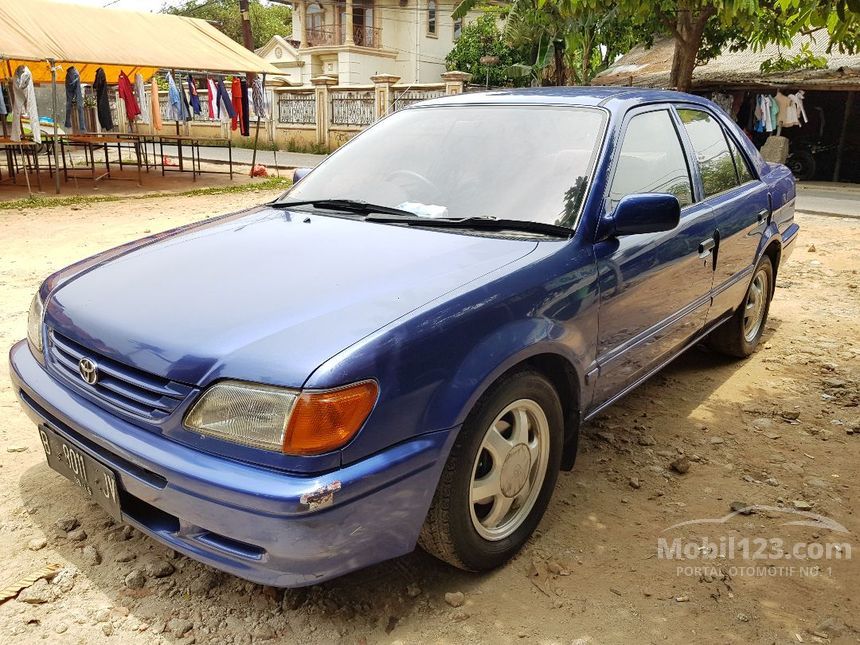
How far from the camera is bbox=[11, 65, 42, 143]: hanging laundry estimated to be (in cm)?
1198

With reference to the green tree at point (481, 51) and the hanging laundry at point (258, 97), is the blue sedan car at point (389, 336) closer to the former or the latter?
the hanging laundry at point (258, 97)

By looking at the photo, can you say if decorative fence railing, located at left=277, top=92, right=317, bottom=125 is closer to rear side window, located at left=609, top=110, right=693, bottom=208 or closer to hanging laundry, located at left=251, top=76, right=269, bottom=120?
hanging laundry, located at left=251, top=76, right=269, bottom=120

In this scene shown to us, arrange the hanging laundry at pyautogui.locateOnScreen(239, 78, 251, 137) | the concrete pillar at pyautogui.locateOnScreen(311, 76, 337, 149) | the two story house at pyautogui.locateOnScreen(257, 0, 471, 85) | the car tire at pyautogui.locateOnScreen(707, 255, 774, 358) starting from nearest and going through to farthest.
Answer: the car tire at pyautogui.locateOnScreen(707, 255, 774, 358), the hanging laundry at pyautogui.locateOnScreen(239, 78, 251, 137), the concrete pillar at pyautogui.locateOnScreen(311, 76, 337, 149), the two story house at pyautogui.locateOnScreen(257, 0, 471, 85)

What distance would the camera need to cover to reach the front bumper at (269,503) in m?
1.84

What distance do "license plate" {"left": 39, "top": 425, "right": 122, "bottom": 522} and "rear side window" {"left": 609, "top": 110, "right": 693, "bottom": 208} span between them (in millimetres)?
2156

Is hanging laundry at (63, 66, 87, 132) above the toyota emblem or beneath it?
above

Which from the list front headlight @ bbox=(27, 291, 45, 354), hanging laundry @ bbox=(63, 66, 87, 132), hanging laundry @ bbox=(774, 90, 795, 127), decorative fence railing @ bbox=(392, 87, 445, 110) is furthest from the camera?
decorative fence railing @ bbox=(392, 87, 445, 110)

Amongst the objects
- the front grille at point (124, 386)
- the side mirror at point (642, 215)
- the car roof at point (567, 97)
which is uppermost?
the car roof at point (567, 97)

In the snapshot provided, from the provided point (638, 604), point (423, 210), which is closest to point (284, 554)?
point (638, 604)

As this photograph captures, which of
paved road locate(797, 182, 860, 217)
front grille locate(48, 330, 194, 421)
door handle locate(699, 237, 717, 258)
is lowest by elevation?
paved road locate(797, 182, 860, 217)

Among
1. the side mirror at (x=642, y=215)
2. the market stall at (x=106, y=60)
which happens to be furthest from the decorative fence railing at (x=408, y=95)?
the side mirror at (x=642, y=215)

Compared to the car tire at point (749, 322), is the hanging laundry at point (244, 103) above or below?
above

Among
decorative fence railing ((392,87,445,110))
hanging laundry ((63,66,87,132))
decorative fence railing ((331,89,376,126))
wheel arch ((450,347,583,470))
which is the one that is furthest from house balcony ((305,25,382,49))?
wheel arch ((450,347,583,470))

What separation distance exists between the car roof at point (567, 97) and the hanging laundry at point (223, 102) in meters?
14.5
